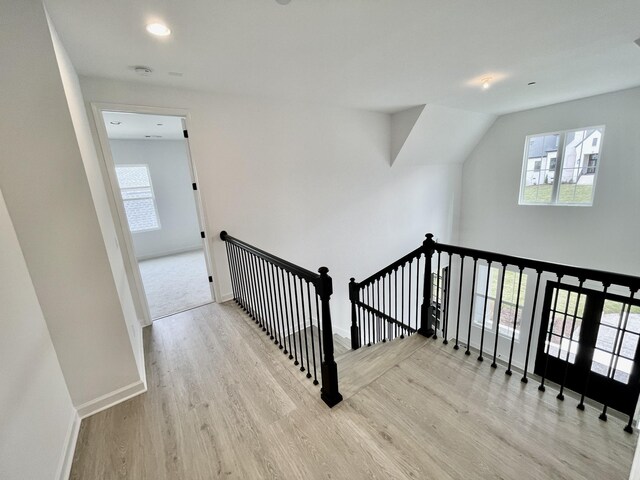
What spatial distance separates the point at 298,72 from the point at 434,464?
324 centimetres

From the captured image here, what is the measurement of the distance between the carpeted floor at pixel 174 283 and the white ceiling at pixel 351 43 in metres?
Result: 2.70

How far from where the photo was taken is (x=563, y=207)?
4.96m

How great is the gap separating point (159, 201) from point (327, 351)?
20.9ft

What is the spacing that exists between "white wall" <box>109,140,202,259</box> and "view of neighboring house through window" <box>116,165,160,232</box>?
0.10 m

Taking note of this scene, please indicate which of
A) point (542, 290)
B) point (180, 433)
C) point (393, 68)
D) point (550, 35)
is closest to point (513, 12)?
point (550, 35)

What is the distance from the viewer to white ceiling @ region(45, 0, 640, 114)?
1681 mm

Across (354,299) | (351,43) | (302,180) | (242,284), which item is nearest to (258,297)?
(242,284)

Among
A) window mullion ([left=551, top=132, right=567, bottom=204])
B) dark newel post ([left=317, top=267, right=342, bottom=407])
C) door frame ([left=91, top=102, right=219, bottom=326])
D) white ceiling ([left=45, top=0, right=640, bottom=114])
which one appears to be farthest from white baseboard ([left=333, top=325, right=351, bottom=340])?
window mullion ([left=551, top=132, right=567, bottom=204])

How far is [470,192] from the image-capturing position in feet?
20.7

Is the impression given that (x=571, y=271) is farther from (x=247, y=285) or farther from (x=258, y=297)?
(x=247, y=285)

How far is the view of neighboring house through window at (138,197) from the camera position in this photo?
597 cm

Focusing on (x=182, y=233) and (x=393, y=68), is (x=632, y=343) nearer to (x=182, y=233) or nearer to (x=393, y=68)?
(x=393, y=68)

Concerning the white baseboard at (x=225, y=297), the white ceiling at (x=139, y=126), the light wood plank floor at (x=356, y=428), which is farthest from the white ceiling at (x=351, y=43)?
the light wood plank floor at (x=356, y=428)

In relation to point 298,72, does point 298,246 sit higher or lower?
lower
